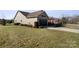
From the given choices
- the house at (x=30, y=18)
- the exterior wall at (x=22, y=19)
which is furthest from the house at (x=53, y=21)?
the exterior wall at (x=22, y=19)

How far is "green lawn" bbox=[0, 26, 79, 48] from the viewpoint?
253 cm

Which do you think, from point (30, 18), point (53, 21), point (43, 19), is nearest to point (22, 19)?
point (30, 18)

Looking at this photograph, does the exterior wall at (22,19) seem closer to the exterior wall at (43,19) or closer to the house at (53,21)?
the exterior wall at (43,19)

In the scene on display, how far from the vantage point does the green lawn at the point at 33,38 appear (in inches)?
99.7

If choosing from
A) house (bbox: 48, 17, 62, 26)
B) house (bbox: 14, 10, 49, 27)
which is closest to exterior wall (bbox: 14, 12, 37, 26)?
Answer: house (bbox: 14, 10, 49, 27)

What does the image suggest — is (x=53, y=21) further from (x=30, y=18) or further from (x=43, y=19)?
(x=30, y=18)

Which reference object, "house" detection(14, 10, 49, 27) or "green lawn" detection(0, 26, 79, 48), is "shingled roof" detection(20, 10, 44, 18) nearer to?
"house" detection(14, 10, 49, 27)

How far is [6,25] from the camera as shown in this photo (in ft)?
8.34

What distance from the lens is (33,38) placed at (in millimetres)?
2547
